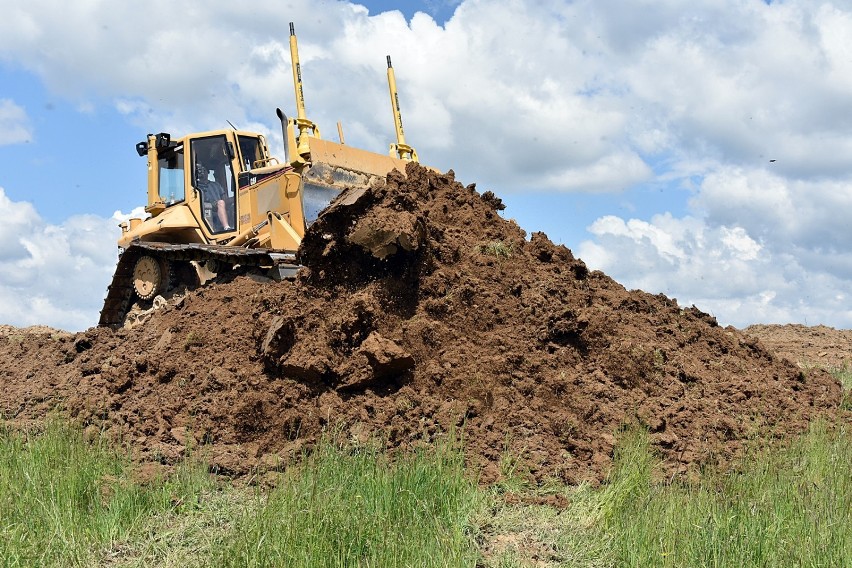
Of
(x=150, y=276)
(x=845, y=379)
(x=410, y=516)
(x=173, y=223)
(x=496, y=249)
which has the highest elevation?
(x=173, y=223)

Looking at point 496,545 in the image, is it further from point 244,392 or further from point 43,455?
point 43,455

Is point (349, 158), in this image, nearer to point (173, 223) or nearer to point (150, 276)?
point (173, 223)

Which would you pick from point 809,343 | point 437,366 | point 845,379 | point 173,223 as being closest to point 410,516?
point 437,366

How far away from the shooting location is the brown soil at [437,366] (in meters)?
6.32

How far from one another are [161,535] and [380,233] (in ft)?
10.5

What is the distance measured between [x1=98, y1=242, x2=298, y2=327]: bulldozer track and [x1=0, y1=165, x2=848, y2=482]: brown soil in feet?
7.52

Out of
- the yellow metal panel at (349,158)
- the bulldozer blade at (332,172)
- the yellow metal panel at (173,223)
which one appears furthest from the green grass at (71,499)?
the yellow metal panel at (173,223)

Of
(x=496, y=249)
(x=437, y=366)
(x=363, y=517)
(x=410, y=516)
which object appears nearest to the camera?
(x=363, y=517)

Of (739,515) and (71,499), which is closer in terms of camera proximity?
(739,515)

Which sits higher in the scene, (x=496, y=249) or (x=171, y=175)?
(x=171, y=175)

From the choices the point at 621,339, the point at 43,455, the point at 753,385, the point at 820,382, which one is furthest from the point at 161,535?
the point at 820,382

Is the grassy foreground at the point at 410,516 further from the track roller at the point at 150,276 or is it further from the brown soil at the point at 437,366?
the track roller at the point at 150,276

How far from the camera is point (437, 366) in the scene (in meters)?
6.76

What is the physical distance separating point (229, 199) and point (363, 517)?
9.20m
